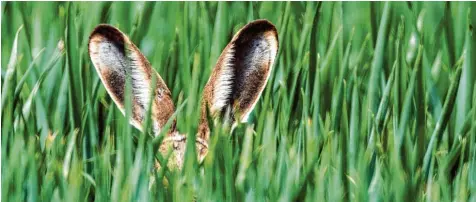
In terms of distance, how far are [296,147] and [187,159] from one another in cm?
24

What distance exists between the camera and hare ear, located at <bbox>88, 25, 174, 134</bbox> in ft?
6.61

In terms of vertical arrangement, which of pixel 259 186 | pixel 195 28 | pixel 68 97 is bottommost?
pixel 259 186

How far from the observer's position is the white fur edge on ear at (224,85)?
2.00m

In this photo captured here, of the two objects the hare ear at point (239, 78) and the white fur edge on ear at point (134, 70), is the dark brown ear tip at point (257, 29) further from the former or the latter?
the white fur edge on ear at point (134, 70)

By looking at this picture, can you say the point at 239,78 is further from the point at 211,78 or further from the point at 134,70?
the point at 134,70

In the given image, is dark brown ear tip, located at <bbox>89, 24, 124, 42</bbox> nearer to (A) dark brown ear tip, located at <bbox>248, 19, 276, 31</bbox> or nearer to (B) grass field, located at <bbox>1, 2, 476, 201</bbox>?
(B) grass field, located at <bbox>1, 2, 476, 201</bbox>

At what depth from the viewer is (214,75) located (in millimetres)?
2020

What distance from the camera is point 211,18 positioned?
86.4 inches

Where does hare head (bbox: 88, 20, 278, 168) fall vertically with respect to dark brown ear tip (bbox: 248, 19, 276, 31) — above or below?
below

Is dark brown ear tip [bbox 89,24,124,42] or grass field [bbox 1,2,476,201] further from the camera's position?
dark brown ear tip [bbox 89,24,124,42]

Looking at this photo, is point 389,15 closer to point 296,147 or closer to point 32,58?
point 296,147

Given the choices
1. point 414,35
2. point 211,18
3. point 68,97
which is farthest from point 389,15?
point 68,97

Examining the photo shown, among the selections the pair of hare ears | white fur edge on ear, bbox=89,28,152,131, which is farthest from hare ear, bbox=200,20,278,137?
white fur edge on ear, bbox=89,28,152,131

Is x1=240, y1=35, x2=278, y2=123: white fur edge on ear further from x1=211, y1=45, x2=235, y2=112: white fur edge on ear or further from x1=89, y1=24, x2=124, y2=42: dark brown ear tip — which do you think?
x1=89, y1=24, x2=124, y2=42: dark brown ear tip
